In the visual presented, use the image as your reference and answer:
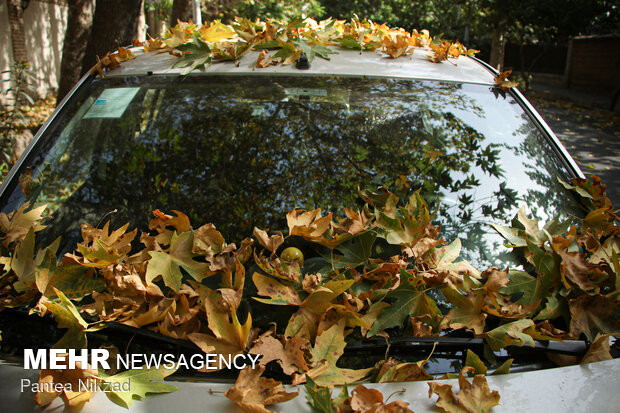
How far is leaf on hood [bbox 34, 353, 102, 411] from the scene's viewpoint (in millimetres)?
1075

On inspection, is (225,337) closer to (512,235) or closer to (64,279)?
(64,279)

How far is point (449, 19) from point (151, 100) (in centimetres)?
2725

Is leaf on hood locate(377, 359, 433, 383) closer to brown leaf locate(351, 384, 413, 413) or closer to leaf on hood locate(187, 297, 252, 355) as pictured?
brown leaf locate(351, 384, 413, 413)

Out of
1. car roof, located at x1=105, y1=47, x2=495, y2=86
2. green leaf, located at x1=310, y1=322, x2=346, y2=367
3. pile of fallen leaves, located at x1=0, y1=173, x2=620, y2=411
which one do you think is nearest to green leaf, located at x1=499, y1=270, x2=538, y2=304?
pile of fallen leaves, located at x1=0, y1=173, x2=620, y2=411

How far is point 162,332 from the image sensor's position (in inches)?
51.4

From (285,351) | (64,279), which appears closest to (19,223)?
(64,279)

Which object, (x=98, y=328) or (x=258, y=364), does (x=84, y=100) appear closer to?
(x=98, y=328)

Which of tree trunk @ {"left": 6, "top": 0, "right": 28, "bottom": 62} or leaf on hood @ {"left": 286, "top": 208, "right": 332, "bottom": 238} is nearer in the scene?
leaf on hood @ {"left": 286, "top": 208, "right": 332, "bottom": 238}

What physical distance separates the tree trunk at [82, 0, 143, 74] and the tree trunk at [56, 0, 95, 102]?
0.88 meters

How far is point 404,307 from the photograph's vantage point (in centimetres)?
140

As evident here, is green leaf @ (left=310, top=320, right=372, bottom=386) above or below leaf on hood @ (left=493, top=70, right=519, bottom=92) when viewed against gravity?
below

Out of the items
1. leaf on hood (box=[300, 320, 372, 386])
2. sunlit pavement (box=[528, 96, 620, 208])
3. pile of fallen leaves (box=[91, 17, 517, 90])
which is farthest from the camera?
sunlit pavement (box=[528, 96, 620, 208])

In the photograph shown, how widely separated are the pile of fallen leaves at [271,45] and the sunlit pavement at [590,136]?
109 inches

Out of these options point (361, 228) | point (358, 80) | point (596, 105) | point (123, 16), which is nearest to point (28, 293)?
point (361, 228)
